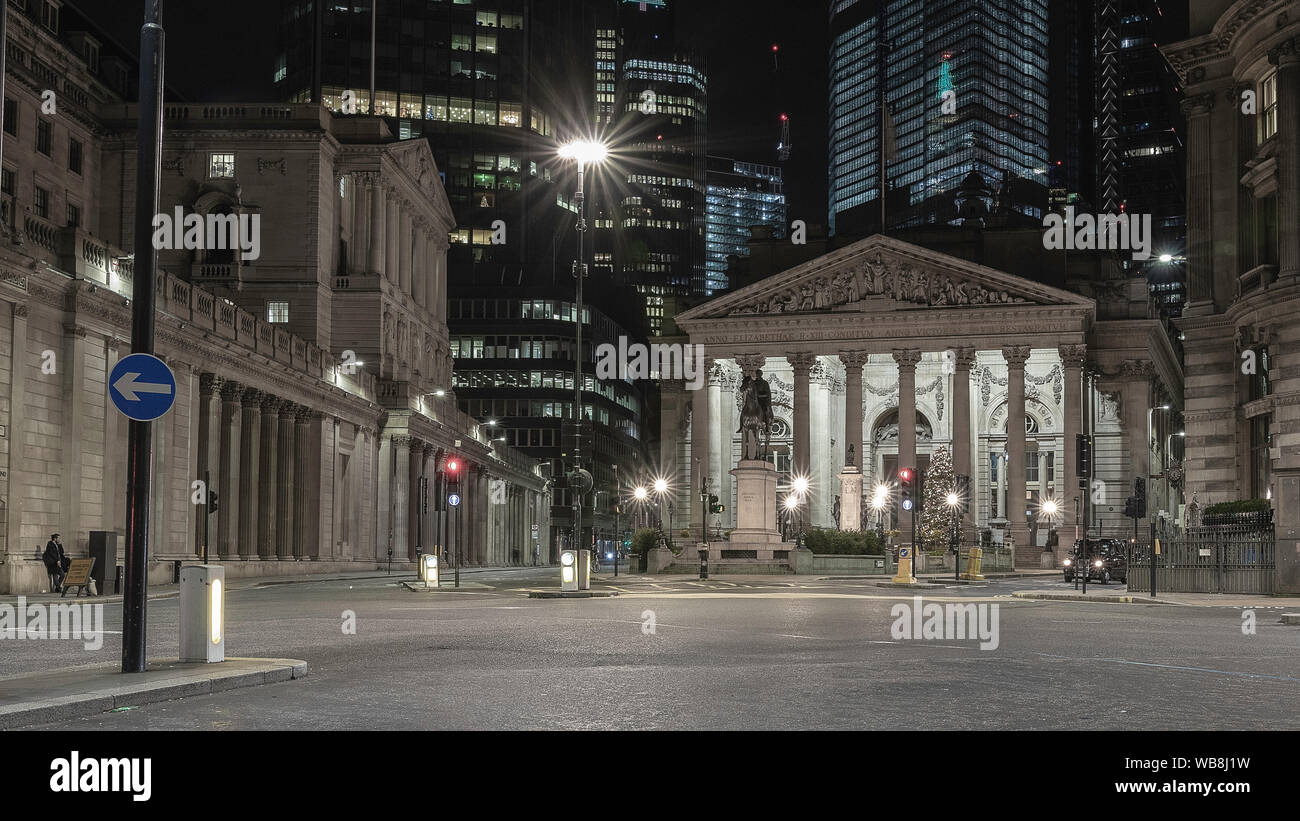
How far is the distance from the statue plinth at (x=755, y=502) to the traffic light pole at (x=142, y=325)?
142ft

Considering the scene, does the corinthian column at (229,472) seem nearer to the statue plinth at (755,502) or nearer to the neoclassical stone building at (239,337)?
the neoclassical stone building at (239,337)

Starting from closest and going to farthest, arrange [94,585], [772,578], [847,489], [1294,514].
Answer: [1294,514], [94,585], [772,578], [847,489]

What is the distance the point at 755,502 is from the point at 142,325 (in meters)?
45.3

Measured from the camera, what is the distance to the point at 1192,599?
3325 cm

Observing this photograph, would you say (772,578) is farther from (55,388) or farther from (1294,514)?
(55,388)

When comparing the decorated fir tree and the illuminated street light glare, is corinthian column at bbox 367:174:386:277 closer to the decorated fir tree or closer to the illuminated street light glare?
the decorated fir tree

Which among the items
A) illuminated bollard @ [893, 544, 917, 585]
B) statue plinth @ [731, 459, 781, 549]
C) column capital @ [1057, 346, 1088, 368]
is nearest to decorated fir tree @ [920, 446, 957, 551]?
column capital @ [1057, 346, 1088, 368]

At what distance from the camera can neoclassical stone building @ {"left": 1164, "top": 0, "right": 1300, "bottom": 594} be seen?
40094mm

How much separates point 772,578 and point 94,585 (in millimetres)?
26157

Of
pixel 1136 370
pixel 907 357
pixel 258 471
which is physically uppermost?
pixel 907 357

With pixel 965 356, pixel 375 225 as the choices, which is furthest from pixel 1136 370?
pixel 375 225

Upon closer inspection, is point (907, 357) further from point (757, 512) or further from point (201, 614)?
point (201, 614)
